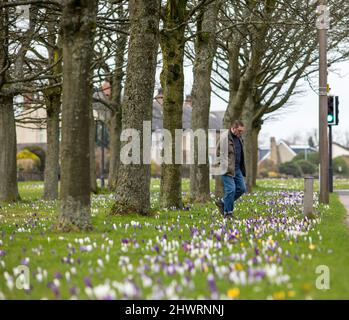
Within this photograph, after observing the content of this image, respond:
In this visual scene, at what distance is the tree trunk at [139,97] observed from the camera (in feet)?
37.6

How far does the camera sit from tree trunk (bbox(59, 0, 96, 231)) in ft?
29.2

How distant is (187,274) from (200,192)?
1142 centimetres

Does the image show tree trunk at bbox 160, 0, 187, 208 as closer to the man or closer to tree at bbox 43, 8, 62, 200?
the man

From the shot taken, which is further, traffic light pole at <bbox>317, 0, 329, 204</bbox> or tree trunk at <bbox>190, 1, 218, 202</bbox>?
tree trunk at <bbox>190, 1, 218, 202</bbox>

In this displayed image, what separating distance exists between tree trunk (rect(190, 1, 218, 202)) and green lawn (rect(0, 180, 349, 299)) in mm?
6604

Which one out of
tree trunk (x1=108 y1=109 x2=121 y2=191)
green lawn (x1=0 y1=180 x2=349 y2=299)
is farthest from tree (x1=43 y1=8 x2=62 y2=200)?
green lawn (x1=0 y1=180 x2=349 y2=299)

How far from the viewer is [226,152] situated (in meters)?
11.9

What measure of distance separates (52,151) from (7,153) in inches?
75.2

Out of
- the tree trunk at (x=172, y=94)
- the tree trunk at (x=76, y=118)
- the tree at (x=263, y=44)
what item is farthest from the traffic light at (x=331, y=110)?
the tree trunk at (x=76, y=118)

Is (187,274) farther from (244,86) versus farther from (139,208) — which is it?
(244,86)

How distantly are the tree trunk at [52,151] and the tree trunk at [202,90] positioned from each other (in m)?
5.45

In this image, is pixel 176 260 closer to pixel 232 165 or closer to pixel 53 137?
pixel 232 165

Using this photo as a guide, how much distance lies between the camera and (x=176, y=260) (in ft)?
20.5
